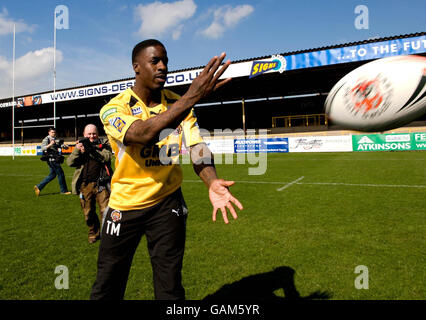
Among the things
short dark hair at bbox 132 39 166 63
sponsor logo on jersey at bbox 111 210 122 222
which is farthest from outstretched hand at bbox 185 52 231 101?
sponsor logo on jersey at bbox 111 210 122 222

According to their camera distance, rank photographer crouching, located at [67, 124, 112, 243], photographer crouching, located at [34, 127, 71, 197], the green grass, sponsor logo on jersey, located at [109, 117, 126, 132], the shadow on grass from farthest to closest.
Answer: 1. photographer crouching, located at [34, 127, 71, 197]
2. photographer crouching, located at [67, 124, 112, 243]
3. the green grass
4. the shadow on grass
5. sponsor logo on jersey, located at [109, 117, 126, 132]

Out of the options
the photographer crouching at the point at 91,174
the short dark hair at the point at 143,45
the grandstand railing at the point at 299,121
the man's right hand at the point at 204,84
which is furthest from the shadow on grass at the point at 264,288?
the grandstand railing at the point at 299,121

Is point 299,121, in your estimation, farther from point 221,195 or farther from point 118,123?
point 118,123

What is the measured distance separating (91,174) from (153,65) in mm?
3311

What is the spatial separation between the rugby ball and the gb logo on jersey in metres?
1.93

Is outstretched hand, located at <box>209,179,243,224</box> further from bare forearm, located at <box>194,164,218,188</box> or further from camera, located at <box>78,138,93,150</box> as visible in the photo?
camera, located at <box>78,138,93,150</box>

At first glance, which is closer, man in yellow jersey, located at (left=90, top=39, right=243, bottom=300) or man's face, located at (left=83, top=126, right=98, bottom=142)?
man in yellow jersey, located at (left=90, top=39, right=243, bottom=300)

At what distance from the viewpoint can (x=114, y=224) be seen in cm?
194

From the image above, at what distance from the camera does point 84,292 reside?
2.93 m

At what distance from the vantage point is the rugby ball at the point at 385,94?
2.12 m

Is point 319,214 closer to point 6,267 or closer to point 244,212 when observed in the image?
point 244,212

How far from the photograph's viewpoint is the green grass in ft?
9.73

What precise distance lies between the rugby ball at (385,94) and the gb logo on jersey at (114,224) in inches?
76.1

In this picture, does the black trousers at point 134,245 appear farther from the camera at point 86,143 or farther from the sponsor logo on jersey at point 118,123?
the camera at point 86,143
